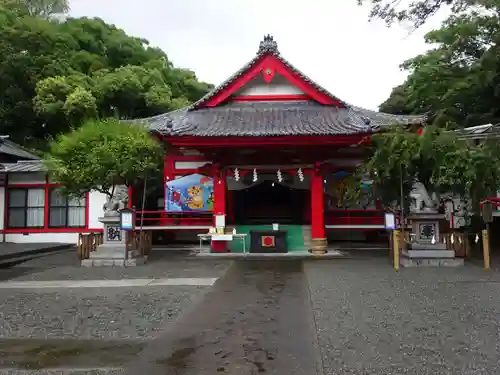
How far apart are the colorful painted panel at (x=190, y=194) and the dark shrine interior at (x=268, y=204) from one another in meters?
1.22

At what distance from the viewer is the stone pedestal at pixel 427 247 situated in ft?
42.3

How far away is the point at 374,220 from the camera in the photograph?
18.4 m

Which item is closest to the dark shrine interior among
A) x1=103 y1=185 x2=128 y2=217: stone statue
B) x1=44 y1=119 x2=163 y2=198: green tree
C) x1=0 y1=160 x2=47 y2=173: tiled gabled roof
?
x1=103 y1=185 x2=128 y2=217: stone statue

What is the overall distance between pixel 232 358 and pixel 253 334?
3.35ft

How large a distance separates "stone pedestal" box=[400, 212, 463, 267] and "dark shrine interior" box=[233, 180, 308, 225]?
6.91 m

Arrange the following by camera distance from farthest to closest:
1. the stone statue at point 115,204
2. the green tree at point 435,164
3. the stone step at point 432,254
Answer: the stone statue at point 115,204, the stone step at point 432,254, the green tree at point 435,164

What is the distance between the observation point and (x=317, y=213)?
55.5 ft

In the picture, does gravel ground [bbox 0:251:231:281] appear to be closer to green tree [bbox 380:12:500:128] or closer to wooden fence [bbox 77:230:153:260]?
wooden fence [bbox 77:230:153:260]

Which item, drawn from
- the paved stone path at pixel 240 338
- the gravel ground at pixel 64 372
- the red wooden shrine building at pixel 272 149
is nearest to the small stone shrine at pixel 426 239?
the red wooden shrine building at pixel 272 149

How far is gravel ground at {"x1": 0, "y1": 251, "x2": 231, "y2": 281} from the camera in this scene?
1184 centimetres

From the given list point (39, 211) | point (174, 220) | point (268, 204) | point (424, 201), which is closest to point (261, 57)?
point (268, 204)

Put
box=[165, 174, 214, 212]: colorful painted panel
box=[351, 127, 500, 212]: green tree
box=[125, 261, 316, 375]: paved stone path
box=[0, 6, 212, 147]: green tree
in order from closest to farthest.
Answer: box=[125, 261, 316, 375]: paved stone path → box=[351, 127, 500, 212]: green tree → box=[165, 174, 214, 212]: colorful painted panel → box=[0, 6, 212, 147]: green tree

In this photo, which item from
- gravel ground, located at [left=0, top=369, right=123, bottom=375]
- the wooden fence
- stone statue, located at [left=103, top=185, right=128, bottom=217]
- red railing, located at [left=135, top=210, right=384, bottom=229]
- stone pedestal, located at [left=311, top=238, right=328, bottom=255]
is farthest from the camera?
red railing, located at [left=135, top=210, right=384, bottom=229]

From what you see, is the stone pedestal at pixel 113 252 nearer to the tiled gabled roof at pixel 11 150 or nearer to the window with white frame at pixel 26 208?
the window with white frame at pixel 26 208
